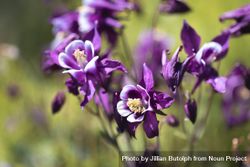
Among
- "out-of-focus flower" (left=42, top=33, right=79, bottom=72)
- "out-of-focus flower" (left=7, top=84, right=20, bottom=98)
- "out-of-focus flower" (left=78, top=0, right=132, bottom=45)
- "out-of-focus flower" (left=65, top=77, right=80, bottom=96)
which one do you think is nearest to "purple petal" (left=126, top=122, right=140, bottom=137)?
"out-of-focus flower" (left=65, top=77, right=80, bottom=96)

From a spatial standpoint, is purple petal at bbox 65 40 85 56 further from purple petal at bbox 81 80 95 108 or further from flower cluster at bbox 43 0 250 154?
purple petal at bbox 81 80 95 108

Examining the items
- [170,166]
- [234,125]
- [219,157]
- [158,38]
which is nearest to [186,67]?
[170,166]

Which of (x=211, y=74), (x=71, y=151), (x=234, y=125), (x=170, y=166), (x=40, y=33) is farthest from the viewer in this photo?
(x=40, y=33)

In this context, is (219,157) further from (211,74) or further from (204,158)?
(211,74)

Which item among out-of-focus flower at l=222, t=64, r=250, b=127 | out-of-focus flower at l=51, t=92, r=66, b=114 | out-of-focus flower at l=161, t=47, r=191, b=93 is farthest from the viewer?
out-of-focus flower at l=222, t=64, r=250, b=127

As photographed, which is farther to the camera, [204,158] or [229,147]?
[229,147]
